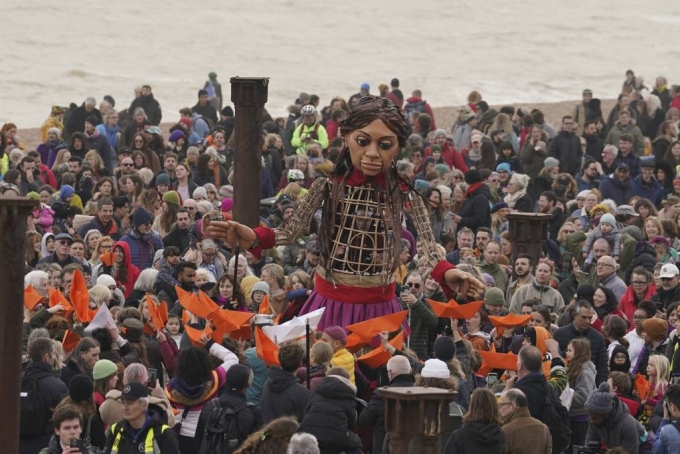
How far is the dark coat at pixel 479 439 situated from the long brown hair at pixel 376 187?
2.22 metres

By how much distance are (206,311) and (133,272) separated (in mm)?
3411

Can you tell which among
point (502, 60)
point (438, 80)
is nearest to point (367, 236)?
point (438, 80)

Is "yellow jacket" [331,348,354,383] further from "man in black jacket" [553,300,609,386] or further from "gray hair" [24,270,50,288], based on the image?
"gray hair" [24,270,50,288]

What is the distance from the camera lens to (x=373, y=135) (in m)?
11.4

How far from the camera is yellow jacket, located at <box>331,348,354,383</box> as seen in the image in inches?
418

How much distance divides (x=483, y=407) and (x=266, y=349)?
1.74m

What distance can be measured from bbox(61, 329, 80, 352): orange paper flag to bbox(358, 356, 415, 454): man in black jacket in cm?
232

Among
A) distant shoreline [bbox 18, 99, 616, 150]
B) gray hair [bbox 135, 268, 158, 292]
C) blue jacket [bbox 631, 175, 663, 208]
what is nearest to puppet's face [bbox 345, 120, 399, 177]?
gray hair [bbox 135, 268, 158, 292]

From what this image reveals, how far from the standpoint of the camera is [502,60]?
4544 cm

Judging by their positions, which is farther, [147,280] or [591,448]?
[147,280]

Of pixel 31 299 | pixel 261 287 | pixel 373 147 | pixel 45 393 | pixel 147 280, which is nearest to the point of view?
pixel 45 393

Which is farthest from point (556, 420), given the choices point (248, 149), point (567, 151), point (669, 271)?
point (567, 151)

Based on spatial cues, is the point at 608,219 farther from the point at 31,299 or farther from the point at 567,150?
the point at 567,150

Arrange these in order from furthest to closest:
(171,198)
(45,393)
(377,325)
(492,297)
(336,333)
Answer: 1. (171,198)
2. (492,297)
3. (377,325)
4. (336,333)
5. (45,393)
